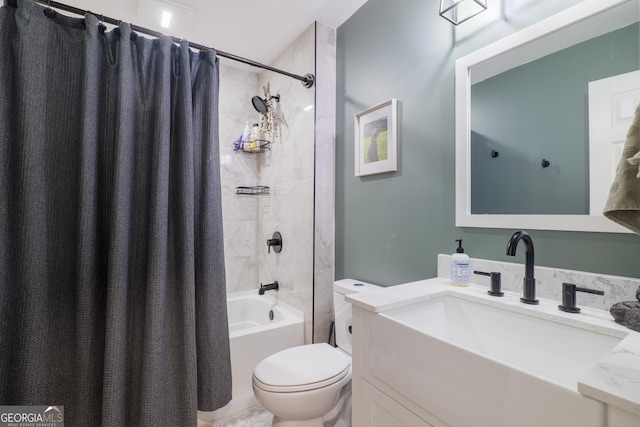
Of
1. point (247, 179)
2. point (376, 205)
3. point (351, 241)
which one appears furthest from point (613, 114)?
point (247, 179)

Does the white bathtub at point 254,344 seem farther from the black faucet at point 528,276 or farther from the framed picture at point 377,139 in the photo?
the black faucet at point 528,276

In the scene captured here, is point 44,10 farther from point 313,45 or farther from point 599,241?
point 599,241

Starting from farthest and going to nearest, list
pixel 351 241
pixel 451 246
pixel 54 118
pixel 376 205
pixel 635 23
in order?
pixel 351 241 < pixel 376 205 < pixel 451 246 < pixel 54 118 < pixel 635 23

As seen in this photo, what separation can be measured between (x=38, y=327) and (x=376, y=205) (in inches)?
58.6

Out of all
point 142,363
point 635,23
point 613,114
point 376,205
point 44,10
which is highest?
point 44,10

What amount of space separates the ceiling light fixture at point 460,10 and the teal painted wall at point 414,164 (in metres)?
0.03

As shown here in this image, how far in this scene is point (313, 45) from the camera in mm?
1916

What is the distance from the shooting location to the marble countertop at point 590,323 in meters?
0.44

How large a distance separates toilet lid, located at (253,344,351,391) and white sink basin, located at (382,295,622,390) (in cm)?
55

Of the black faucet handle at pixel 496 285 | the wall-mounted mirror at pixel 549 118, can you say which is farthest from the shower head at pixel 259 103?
the black faucet handle at pixel 496 285

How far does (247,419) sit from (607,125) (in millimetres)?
2112

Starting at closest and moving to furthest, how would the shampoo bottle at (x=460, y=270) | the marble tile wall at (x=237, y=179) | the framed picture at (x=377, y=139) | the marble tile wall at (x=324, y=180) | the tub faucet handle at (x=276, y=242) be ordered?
1. the shampoo bottle at (x=460, y=270)
2. the framed picture at (x=377, y=139)
3. the marble tile wall at (x=324, y=180)
4. the tub faucet handle at (x=276, y=242)
5. the marble tile wall at (x=237, y=179)

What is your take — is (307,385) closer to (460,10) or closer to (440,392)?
(440,392)

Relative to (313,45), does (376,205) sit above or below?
below
